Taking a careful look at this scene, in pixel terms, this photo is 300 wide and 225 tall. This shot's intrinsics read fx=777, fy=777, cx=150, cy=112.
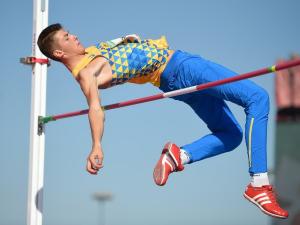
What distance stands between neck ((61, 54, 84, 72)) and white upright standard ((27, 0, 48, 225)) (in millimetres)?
952

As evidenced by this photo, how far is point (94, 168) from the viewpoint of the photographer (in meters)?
4.81

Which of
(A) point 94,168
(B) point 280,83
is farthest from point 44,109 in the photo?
(B) point 280,83

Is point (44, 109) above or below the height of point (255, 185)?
above

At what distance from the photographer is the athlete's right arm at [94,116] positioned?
482cm

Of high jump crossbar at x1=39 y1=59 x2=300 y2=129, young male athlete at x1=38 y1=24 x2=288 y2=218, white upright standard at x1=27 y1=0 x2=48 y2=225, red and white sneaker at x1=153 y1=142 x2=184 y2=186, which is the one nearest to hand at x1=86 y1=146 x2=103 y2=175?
young male athlete at x1=38 y1=24 x2=288 y2=218

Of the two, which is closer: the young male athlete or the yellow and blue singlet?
the young male athlete

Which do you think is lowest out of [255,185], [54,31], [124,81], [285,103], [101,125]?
[255,185]

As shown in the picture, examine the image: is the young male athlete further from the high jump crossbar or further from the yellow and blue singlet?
the high jump crossbar

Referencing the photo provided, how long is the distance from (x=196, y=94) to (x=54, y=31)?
1.07 m

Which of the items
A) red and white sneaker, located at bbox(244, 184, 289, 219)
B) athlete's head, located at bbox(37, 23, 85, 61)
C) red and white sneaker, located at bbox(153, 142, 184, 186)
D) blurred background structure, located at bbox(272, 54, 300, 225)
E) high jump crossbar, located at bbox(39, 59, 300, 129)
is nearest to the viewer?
high jump crossbar, located at bbox(39, 59, 300, 129)

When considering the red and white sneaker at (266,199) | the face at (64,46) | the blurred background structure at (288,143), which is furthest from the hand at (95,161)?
the blurred background structure at (288,143)

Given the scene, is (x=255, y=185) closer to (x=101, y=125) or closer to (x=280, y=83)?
(x=101, y=125)

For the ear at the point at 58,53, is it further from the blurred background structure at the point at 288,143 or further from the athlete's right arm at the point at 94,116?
the blurred background structure at the point at 288,143

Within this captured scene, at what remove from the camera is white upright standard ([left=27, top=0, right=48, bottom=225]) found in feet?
20.2
